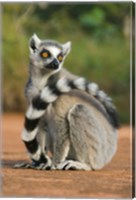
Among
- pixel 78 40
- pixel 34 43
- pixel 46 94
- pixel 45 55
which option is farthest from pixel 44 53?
pixel 78 40

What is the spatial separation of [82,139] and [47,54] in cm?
81

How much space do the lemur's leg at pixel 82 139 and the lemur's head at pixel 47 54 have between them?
0.43 meters

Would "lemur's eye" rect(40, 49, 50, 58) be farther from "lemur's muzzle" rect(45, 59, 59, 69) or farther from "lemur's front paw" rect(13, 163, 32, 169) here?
"lemur's front paw" rect(13, 163, 32, 169)

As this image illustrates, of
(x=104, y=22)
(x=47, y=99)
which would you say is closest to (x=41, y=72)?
(x=47, y=99)

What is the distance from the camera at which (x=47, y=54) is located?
6.33m

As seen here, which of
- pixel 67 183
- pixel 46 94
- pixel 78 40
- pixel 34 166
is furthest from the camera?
pixel 78 40

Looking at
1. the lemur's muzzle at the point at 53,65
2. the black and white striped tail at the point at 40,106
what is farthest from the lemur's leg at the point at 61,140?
the lemur's muzzle at the point at 53,65

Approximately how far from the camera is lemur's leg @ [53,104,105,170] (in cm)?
637

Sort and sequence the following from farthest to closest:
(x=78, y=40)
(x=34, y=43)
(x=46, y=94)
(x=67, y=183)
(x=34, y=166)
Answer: (x=78, y=40), (x=34, y=166), (x=34, y=43), (x=46, y=94), (x=67, y=183)

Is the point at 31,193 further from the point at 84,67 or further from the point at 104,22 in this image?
the point at 84,67

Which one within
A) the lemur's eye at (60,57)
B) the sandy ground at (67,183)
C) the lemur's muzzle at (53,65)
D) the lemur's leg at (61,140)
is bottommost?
the sandy ground at (67,183)

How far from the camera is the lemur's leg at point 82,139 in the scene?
20.9ft

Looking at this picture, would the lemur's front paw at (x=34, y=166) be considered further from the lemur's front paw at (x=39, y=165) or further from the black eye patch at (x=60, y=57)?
the black eye patch at (x=60, y=57)

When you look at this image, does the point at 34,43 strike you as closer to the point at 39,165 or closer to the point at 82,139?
the point at 82,139
